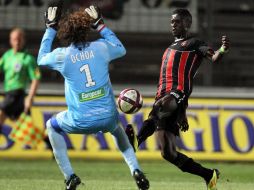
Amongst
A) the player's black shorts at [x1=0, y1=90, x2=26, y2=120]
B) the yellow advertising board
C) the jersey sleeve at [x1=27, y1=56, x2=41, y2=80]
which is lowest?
the yellow advertising board

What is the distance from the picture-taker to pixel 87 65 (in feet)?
27.5

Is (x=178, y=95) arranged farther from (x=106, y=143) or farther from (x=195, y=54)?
(x=106, y=143)

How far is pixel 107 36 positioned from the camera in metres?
8.59

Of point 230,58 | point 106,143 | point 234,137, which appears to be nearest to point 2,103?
point 106,143

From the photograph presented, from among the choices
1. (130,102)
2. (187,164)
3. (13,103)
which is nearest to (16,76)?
(13,103)

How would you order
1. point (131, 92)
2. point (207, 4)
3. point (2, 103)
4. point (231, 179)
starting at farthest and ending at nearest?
point (207, 4) → point (2, 103) → point (231, 179) → point (131, 92)

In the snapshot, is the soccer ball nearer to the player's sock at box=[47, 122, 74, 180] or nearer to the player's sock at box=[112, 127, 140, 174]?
the player's sock at box=[112, 127, 140, 174]

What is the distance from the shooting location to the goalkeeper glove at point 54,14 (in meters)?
8.60

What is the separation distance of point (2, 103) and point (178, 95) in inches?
220

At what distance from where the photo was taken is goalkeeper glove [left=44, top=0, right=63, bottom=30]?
339 inches

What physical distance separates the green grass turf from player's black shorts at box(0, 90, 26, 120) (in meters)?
0.88

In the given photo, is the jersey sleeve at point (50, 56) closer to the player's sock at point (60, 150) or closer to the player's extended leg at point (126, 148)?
the player's sock at point (60, 150)

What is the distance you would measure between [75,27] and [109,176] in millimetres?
4267

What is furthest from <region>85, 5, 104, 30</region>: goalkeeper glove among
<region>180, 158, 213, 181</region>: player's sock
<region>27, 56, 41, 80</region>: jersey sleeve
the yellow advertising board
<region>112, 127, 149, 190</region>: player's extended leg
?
the yellow advertising board
